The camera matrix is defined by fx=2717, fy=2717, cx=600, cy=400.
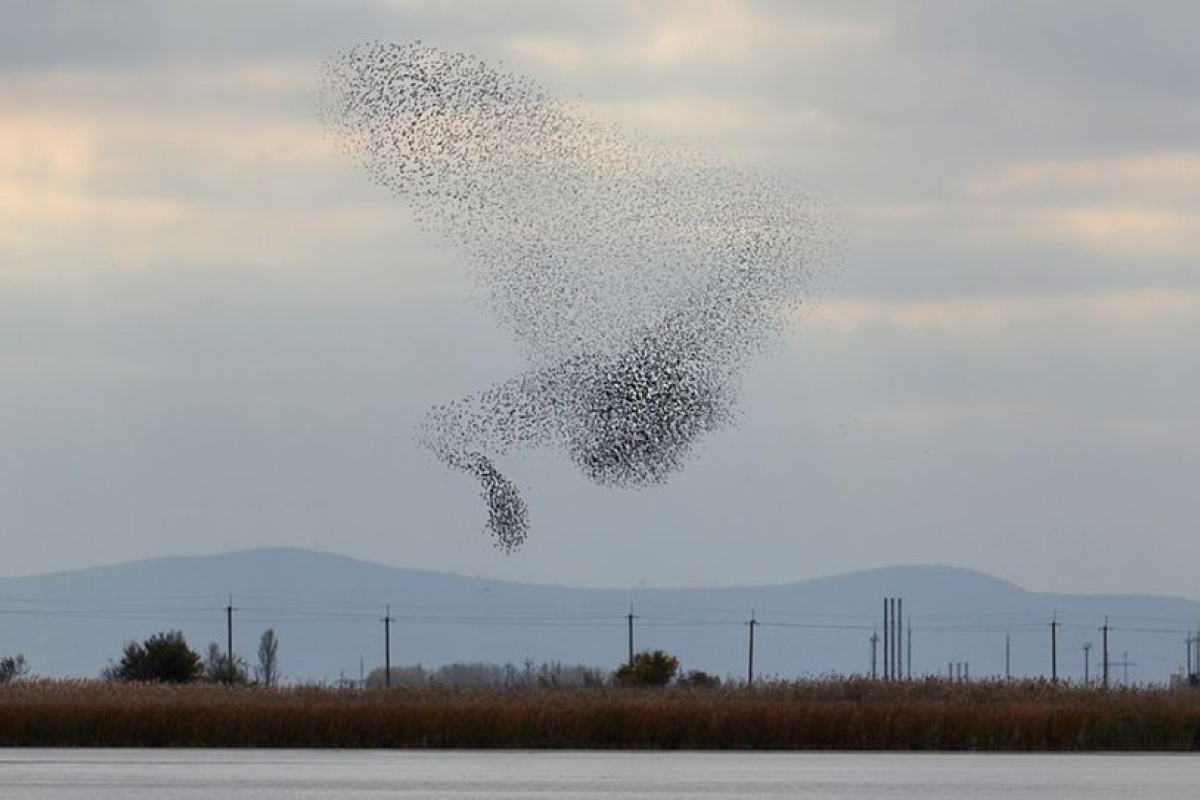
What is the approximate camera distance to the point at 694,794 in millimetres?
43125

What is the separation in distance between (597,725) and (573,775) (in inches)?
714

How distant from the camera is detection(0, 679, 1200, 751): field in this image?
6594cm

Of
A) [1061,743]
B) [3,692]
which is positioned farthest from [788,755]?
[3,692]

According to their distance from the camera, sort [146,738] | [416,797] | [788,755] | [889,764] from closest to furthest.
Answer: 1. [416,797]
2. [889,764]
3. [788,755]
4. [146,738]

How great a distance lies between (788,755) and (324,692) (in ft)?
66.6

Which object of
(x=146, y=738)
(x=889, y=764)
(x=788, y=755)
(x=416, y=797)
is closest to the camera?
(x=416, y=797)

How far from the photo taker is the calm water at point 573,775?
141 ft

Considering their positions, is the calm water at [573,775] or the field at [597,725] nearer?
the calm water at [573,775]

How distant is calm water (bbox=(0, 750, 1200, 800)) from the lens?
4294 centimetres

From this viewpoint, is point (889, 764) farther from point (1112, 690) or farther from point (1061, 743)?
point (1112, 690)

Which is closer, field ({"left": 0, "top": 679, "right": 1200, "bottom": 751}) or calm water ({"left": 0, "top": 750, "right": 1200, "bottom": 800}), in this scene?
calm water ({"left": 0, "top": 750, "right": 1200, "bottom": 800})

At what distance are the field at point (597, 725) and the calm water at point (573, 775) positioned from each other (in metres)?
4.85

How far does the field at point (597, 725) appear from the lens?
6594 centimetres

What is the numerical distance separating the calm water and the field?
4.85m
